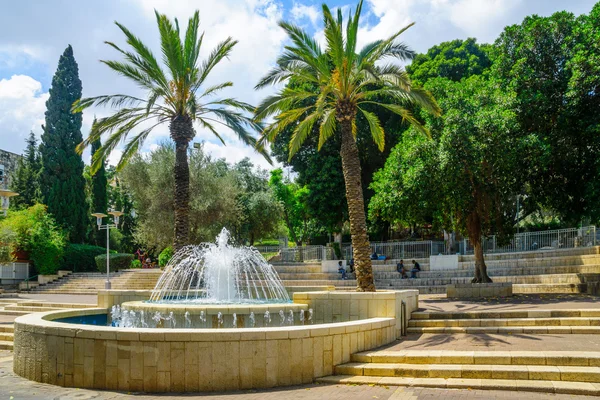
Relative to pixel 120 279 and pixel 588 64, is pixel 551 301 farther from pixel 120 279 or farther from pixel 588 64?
pixel 120 279

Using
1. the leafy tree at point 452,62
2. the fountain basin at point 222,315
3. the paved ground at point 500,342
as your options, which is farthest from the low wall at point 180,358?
the leafy tree at point 452,62

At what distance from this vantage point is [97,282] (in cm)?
3091

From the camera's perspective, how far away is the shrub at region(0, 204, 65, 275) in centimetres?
3150

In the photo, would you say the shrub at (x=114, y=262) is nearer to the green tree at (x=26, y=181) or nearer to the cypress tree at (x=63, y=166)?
the cypress tree at (x=63, y=166)

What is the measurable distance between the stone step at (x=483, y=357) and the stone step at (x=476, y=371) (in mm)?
132

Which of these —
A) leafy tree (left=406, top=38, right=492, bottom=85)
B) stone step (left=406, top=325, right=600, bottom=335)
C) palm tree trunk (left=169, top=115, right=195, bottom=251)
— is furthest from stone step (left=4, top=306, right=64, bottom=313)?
leafy tree (left=406, top=38, right=492, bottom=85)

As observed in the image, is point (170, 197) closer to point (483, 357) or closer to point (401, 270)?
point (401, 270)

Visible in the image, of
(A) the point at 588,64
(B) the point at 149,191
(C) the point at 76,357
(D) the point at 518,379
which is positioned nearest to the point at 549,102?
(A) the point at 588,64

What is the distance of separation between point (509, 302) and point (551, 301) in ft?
3.72

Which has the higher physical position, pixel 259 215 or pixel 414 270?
pixel 259 215

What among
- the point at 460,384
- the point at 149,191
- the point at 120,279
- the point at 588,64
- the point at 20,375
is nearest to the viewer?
the point at 460,384

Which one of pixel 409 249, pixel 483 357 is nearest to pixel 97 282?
pixel 409 249

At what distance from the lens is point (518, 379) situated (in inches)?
315

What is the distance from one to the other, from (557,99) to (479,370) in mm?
17057
